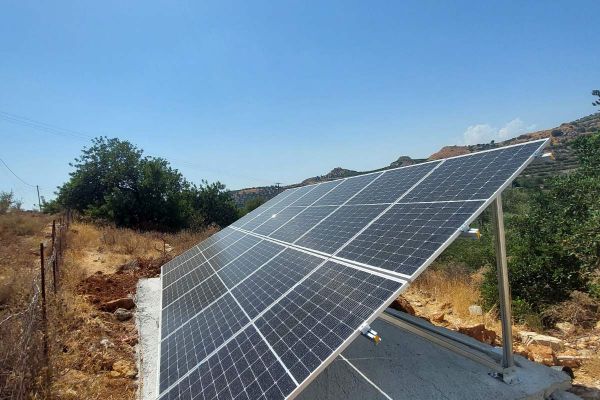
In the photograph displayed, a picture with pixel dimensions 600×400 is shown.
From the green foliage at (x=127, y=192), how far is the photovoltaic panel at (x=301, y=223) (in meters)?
22.7

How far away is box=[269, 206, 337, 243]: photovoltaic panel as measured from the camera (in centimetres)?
800

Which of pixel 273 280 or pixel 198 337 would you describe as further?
pixel 273 280

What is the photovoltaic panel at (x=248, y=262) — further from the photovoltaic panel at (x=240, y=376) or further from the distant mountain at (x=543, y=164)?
the distant mountain at (x=543, y=164)

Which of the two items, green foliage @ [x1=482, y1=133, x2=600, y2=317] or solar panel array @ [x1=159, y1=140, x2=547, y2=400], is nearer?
solar panel array @ [x1=159, y1=140, x2=547, y2=400]

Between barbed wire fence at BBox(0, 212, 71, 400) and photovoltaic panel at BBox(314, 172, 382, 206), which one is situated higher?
photovoltaic panel at BBox(314, 172, 382, 206)

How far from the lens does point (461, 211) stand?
4426mm

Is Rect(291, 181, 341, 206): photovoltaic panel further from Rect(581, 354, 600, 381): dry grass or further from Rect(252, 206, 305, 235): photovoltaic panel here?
Rect(581, 354, 600, 381): dry grass

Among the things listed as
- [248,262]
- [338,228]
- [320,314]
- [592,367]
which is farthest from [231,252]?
[592,367]

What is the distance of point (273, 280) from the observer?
5.91 m

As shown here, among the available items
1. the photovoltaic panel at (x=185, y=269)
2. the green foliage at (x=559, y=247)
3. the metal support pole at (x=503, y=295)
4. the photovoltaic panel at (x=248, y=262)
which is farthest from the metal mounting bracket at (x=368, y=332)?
the green foliage at (x=559, y=247)

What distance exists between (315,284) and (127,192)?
28.9 m

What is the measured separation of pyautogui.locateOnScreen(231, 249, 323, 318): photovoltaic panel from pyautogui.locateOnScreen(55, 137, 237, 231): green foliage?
25.0 metres

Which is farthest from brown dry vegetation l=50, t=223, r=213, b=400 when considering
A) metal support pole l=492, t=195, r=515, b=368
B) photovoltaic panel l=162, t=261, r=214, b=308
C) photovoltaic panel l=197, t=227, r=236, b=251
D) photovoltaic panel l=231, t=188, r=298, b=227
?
metal support pole l=492, t=195, r=515, b=368

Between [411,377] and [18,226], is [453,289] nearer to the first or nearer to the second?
[411,377]
